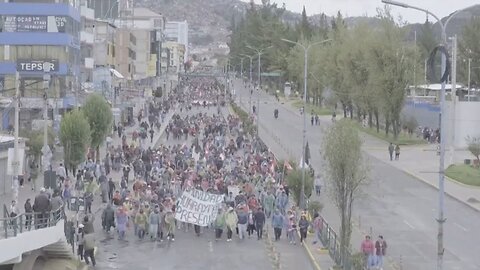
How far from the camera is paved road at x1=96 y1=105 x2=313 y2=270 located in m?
25.0

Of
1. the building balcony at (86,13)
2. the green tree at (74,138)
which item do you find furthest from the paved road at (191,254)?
the building balcony at (86,13)

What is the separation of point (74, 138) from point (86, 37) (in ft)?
109

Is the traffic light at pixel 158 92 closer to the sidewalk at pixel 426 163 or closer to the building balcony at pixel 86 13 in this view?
the building balcony at pixel 86 13

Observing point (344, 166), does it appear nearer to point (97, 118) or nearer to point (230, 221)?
point (230, 221)

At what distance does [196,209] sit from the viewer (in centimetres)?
2930

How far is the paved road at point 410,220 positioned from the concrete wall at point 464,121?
917 centimetres

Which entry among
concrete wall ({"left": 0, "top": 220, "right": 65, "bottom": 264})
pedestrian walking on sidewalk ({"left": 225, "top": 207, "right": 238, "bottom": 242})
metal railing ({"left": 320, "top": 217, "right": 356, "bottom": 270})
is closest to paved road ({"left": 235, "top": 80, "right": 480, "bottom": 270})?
metal railing ({"left": 320, "top": 217, "right": 356, "bottom": 270})

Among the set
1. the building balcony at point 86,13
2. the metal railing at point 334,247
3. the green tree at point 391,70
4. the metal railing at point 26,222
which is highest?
the building balcony at point 86,13

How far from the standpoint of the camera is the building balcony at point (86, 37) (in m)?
72.4

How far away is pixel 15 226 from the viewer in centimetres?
2056

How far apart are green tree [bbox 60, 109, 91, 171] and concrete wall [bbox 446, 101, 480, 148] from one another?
27727 mm

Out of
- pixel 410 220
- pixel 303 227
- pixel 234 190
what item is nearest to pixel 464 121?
pixel 410 220

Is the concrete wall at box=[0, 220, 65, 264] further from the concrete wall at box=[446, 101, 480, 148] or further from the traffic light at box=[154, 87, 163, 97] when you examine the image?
the traffic light at box=[154, 87, 163, 97]

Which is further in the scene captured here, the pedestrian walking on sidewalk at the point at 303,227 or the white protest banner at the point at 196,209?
the white protest banner at the point at 196,209
